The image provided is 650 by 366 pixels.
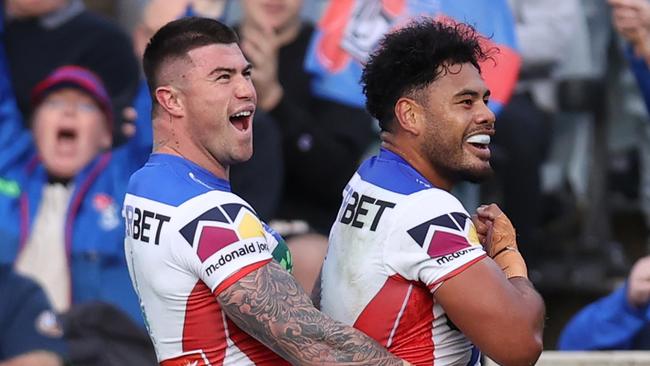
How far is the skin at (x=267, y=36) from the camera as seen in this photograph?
750 centimetres

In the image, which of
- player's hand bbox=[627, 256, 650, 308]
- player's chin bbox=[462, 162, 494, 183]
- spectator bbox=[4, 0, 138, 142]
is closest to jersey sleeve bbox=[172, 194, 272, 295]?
player's chin bbox=[462, 162, 494, 183]

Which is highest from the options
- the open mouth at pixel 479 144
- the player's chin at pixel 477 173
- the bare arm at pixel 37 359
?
the open mouth at pixel 479 144

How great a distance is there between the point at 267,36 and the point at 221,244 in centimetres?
374

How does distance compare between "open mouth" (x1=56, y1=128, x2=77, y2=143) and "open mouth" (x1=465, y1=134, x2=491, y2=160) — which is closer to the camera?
"open mouth" (x1=465, y1=134, x2=491, y2=160)

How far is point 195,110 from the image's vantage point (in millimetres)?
4371

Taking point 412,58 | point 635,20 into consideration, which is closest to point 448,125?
point 412,58

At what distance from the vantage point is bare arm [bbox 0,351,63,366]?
693 centimetres

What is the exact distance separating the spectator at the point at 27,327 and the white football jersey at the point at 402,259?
2.87m

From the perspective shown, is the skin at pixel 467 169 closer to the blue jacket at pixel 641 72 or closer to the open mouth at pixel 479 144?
the open mouth at pixel 479 144

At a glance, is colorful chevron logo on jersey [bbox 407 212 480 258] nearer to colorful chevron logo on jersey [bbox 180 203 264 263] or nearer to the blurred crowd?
colorful chevron logo on jersey [bbox 180 203 264 263]

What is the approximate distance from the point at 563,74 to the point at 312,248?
2.38 metres

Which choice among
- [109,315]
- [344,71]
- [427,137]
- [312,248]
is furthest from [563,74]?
[427,137]

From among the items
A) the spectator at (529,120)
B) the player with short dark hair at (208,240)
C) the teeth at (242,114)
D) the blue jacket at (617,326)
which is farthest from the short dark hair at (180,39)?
the spectator at (529,120)

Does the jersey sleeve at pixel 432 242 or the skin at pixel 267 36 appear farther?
the skin at pixel 267 36
